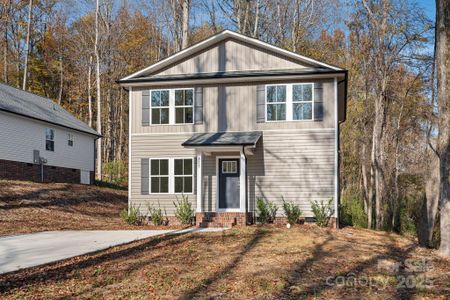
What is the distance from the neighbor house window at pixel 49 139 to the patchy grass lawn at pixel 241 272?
14773 mm

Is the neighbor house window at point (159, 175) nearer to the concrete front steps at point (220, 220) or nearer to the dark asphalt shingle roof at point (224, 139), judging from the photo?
the dark asphalt shingle roof at point (224, 139)

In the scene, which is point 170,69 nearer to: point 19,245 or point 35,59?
point 19,245

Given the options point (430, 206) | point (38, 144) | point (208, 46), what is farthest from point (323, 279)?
point (38, 144)

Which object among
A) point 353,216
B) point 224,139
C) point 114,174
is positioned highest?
point 224,139

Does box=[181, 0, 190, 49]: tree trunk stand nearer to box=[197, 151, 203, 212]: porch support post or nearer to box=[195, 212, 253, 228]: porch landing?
box=[197, 151, 203, 212]: porch support post

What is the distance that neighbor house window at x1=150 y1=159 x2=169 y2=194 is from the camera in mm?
15172

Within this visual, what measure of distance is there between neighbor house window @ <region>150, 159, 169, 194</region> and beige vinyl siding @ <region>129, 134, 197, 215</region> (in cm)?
17

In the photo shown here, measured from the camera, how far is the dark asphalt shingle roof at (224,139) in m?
13.8

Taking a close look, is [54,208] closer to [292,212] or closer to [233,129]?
[233,129]

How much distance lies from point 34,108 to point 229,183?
13669mm

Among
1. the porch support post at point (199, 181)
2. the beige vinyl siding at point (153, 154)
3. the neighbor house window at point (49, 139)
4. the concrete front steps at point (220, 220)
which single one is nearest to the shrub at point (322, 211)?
the concrete front steps at point (220, 220)

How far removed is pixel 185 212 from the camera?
47.8ft

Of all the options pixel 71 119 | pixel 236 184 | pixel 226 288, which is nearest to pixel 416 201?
pixel 236 184

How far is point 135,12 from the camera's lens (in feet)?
119
